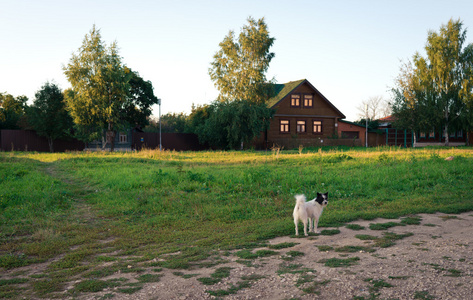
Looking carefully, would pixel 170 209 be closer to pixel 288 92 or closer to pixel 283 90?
pixel 288 92

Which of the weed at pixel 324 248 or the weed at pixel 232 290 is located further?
the weed at pixel 324 248

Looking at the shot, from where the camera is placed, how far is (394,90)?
140 ft

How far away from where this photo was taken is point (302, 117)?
143ft

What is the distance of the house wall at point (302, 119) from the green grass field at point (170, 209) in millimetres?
22820

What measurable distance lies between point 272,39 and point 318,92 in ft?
31.9

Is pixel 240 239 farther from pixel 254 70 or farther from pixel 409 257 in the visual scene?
pixel 254 70

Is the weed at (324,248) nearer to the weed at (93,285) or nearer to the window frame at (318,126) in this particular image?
the weed at (93,285)

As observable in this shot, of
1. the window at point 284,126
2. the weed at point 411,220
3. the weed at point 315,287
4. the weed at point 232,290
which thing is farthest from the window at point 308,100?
the weed at point 232,290

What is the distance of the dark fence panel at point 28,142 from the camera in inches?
1439

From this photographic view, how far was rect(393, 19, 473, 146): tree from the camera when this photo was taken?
40.0 meters

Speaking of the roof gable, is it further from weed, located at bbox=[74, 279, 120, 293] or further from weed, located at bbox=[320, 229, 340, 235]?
weed, located at bbox=[74, 279, 120, 293]

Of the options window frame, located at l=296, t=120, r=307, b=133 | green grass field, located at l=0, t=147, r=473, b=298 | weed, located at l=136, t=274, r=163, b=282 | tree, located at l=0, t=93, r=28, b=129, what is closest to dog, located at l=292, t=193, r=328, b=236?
green grass field, located at l=0, t=147, r=473, b=298

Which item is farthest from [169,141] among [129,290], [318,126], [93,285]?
[129,290]

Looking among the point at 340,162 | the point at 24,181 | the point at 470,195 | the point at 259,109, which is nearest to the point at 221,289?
the point at 470,195
